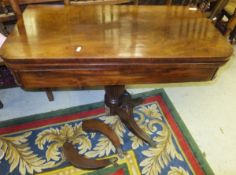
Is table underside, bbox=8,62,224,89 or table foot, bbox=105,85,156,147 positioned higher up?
table underside, bbox=8,62,224,89

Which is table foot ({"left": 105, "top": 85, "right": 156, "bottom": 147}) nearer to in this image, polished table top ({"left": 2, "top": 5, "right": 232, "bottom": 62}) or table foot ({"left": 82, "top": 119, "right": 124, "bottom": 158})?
table foot ({"left": 82, "top": 119, "right": 124, "bottom": 158})

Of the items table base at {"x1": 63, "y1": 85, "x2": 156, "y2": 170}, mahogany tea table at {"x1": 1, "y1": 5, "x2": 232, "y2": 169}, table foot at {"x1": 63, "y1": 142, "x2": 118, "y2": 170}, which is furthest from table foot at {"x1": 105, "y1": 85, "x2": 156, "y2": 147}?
mahogany tea table at {"x1": 1, "y1": 5, "x2": 232, "y2": 169}

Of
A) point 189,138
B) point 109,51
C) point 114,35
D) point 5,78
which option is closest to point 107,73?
point 109,51

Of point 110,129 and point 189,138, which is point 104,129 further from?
point 189,138

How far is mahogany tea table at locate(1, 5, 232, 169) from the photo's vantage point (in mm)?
814

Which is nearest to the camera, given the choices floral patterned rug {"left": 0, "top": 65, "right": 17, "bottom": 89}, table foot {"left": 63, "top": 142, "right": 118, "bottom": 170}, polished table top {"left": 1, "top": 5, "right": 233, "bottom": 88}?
polished table top {"left": 1, "top": 5, "right": 233, "bottom": 88}

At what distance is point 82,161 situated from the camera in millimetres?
1270

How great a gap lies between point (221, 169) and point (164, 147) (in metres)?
0.37

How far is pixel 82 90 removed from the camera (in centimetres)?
180

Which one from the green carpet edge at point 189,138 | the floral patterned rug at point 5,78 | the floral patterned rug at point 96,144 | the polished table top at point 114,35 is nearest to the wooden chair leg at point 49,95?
the floral patterned rug at point 96,144

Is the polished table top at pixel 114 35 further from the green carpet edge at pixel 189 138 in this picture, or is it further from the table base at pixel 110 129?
the green carpet edge at pixel 189 138

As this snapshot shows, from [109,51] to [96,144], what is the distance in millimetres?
788

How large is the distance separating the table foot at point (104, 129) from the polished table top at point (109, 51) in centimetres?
58

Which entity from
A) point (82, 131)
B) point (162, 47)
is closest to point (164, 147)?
point (82, 131)
